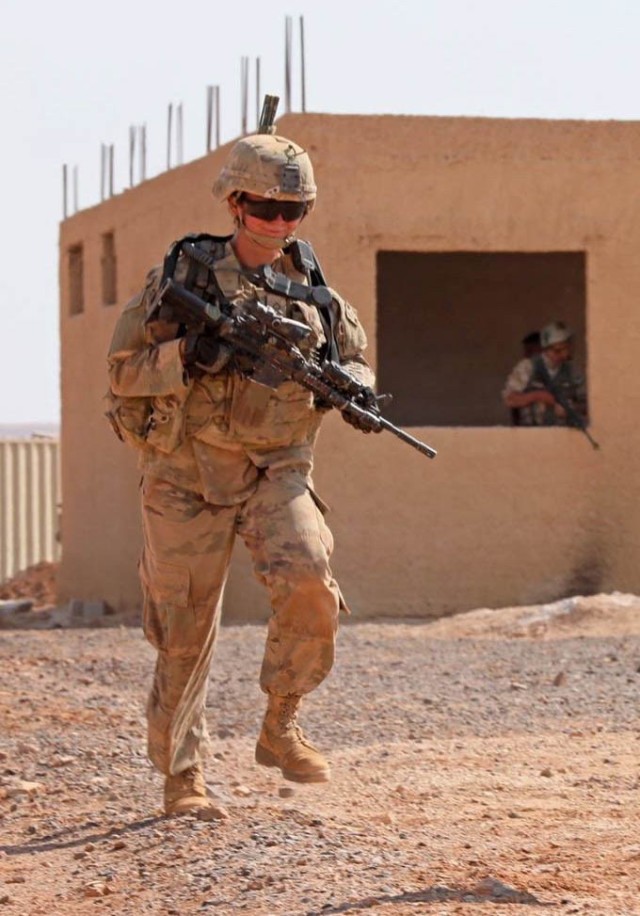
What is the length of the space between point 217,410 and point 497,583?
266 inches

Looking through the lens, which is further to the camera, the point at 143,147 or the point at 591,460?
the point at 143,147

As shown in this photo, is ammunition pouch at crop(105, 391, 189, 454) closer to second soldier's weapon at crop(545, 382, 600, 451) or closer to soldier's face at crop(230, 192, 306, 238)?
soldier's face at crop(230, 192, 306, 238)

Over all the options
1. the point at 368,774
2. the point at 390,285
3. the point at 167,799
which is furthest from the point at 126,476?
the point at 167,799

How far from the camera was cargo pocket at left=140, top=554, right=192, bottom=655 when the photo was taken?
4.84m

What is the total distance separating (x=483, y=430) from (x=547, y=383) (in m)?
0.64

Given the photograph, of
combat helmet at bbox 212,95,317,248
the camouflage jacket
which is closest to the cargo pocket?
the camouflage jacket

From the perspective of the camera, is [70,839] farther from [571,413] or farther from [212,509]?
[571,413]

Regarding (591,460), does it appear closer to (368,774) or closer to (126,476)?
(126,476)

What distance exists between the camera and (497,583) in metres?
11.4

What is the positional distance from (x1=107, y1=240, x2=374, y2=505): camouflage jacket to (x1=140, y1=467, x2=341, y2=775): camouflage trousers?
0.06 m

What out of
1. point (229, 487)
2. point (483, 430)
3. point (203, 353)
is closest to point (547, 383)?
point (483, 430)

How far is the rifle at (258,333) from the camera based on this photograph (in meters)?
4.73

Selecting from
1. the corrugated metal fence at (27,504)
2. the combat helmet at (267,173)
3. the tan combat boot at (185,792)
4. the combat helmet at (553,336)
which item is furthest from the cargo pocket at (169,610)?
the corrugated metal fence at (27,504)

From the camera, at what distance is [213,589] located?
4906 millimetres
